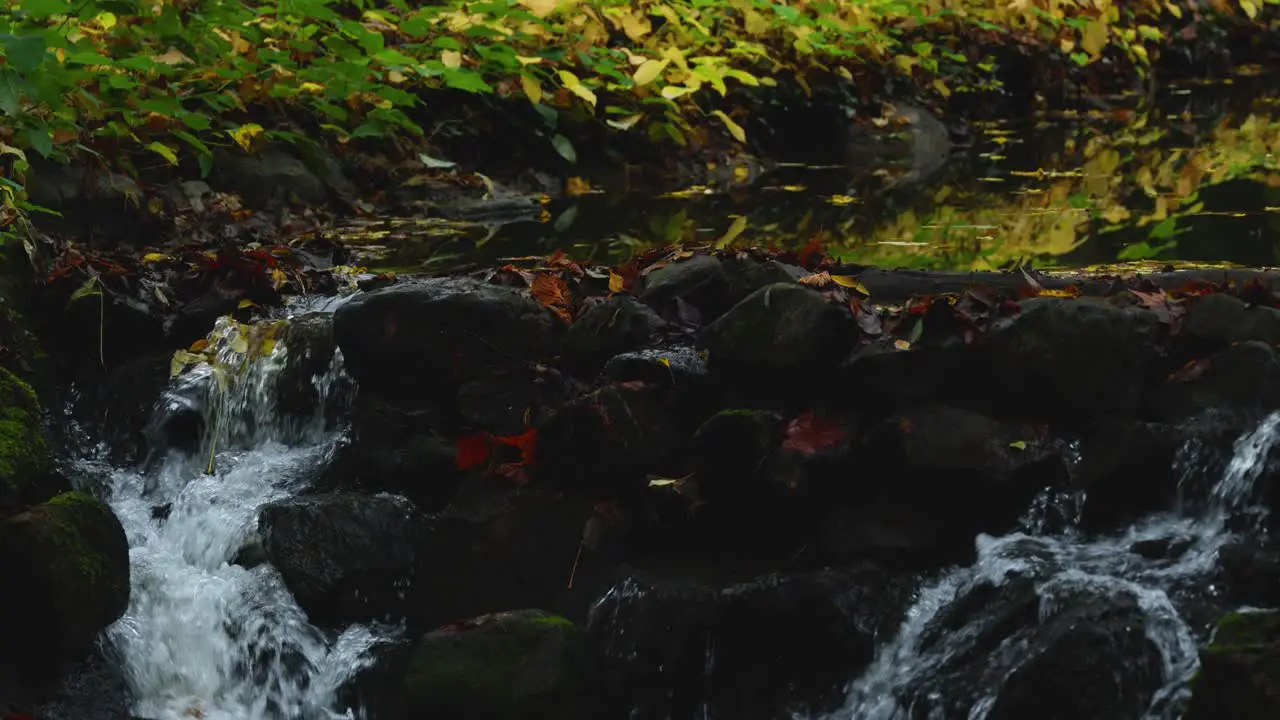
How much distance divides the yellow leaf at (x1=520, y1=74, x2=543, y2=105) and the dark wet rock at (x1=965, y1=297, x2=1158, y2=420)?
464 cm

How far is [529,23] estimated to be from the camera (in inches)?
321

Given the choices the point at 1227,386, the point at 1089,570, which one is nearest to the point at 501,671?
the point at 1089,570

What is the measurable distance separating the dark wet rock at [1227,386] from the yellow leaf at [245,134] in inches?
183

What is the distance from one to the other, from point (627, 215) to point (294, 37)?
6.58ft

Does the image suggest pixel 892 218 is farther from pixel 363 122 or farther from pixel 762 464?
pixel 762 464

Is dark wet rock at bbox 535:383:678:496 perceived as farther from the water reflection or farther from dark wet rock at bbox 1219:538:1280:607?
the water reflection

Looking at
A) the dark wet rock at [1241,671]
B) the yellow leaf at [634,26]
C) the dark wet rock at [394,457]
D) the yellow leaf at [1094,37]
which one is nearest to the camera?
the dark wet rock at [1241,671]

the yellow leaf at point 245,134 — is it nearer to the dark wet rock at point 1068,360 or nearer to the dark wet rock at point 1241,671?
the dark wet rock at point 1068,360

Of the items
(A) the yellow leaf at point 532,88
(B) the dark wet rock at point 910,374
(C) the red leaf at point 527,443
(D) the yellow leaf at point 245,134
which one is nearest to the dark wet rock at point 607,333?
(C) the red leaf at point 527,443

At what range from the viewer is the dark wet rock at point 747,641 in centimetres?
323

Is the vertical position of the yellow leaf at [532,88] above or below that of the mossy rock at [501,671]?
above

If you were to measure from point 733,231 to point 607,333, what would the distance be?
262cm

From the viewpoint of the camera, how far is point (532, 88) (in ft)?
24.9

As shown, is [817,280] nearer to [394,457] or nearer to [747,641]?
[747,641]
